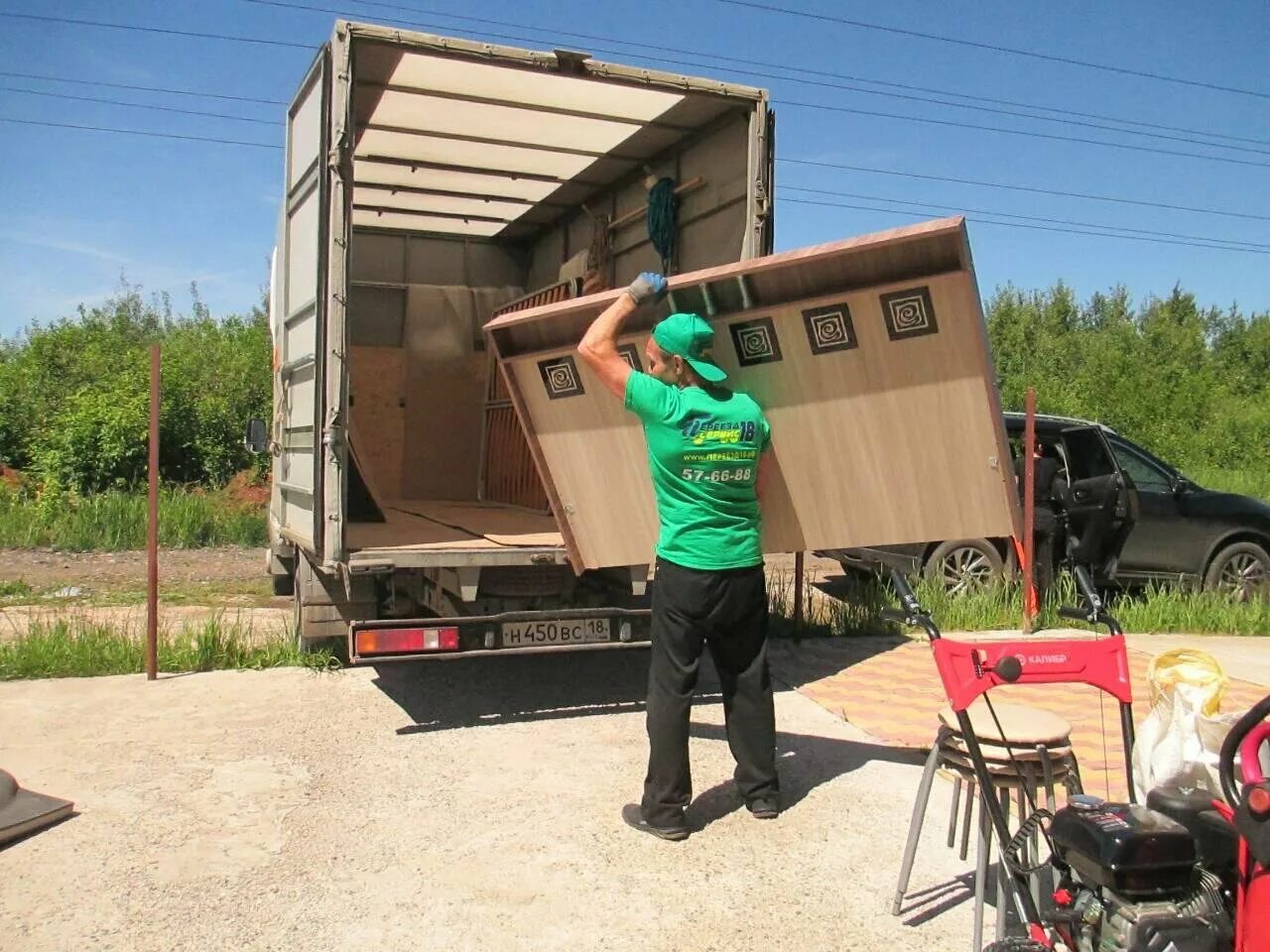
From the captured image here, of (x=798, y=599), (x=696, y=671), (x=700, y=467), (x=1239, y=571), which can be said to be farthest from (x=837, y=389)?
(x=1239, y=571)

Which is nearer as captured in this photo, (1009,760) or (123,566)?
(1009,760)

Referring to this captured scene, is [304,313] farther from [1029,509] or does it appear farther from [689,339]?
[1029,509]

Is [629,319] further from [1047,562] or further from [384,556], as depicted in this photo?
[1047,562]

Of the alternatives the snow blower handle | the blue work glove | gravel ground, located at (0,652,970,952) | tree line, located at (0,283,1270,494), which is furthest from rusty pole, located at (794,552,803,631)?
tree line, located at (0,283,1270,494)

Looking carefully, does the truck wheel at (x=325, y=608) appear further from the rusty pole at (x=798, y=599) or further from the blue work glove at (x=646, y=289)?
the rusty pole at (x=798, y=599)

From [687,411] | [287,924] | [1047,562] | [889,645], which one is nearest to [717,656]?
[687,411]

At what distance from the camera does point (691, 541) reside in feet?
14.6

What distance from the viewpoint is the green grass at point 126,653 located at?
673cm

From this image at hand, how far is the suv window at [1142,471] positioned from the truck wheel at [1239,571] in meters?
0.84

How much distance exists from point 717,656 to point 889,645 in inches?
163

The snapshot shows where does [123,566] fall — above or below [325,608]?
below

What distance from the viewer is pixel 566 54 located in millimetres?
6094

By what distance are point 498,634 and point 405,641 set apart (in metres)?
0.48

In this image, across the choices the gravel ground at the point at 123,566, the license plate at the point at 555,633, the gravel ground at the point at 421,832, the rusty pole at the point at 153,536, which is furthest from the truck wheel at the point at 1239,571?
the gravel ground at the point at 123,566
